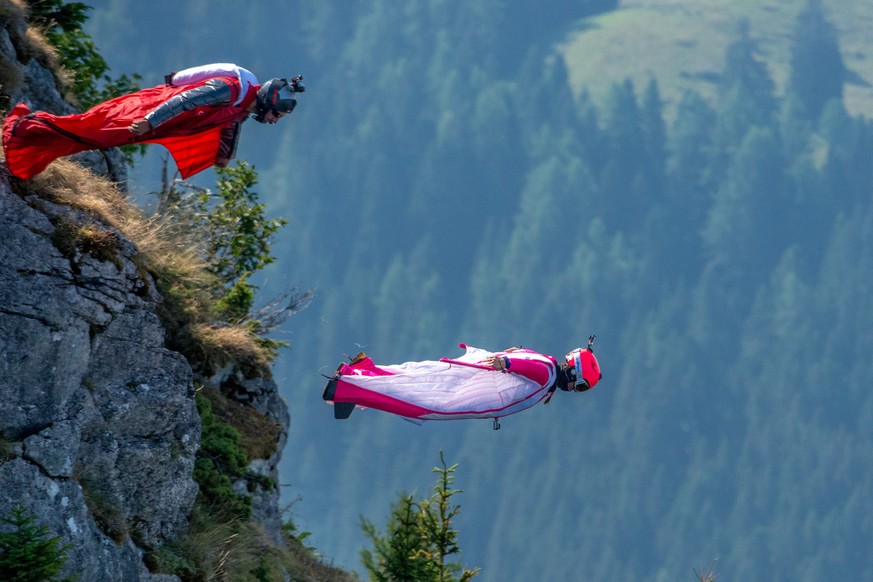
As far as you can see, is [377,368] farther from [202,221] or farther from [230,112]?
[202,221]

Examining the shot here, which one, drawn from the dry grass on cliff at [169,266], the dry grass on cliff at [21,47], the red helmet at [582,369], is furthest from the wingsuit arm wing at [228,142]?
the red helmet at [582,369]

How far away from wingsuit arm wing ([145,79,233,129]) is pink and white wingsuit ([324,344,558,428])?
13.1ft

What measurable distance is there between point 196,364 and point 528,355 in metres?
5.34

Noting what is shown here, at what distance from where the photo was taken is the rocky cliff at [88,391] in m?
16.2

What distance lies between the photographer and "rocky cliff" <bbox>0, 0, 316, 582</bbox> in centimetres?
1616

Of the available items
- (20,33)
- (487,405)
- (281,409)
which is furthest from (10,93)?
(487,405)

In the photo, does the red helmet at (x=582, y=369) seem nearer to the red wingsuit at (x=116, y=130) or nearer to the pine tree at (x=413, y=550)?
the pine tree at (x=413, y=550)

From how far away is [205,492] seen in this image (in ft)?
68.2

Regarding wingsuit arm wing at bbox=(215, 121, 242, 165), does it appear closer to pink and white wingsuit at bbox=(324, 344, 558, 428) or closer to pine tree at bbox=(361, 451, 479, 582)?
pink and white wingsuit at bbox=(324, 344, 558, 428)

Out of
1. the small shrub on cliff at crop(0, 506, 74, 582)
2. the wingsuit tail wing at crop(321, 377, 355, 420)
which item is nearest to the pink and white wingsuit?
the wingsuit tail wing at crop(321, 377, 355, 420)

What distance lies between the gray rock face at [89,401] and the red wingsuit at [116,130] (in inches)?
23.2

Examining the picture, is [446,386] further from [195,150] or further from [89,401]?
[89,401]

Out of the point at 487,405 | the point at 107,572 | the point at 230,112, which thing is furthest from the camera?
the point at 487,405

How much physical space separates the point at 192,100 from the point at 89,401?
417cm
